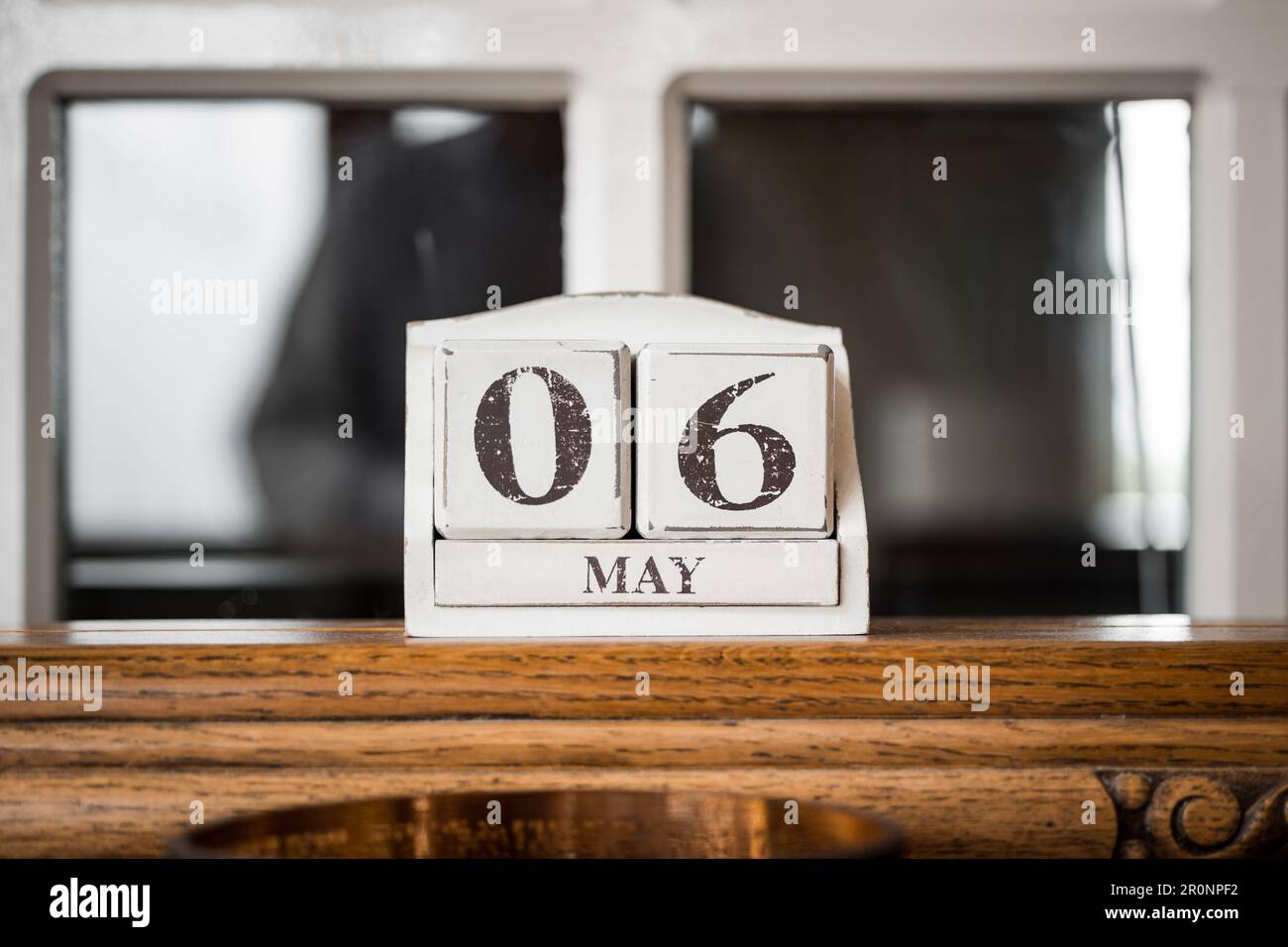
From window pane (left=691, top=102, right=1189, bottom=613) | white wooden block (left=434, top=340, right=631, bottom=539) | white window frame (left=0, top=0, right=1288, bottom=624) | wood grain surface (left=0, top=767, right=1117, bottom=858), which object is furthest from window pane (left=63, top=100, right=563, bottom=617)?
wood grain surface (left=0, top=767, right=1117, bottom=858)

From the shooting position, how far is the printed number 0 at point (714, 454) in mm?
770

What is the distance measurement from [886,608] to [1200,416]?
56 centimetres

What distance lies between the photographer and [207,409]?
5.03 ft

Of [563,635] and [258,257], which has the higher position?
[258,257]

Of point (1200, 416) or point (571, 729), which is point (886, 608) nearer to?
point (1200, 416)

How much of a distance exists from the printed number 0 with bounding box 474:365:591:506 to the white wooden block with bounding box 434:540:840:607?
45 mm

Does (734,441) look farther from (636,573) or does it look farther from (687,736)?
(687,736)

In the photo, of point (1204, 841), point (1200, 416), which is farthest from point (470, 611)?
point (1200, 416)

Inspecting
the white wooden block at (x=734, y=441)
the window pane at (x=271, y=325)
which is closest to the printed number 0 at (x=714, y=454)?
the white wooden block at (x=734, y=441)

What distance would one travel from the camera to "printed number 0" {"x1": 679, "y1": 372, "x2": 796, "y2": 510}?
770 mm

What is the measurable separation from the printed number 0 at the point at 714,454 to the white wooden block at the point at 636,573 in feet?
Result: 0.12

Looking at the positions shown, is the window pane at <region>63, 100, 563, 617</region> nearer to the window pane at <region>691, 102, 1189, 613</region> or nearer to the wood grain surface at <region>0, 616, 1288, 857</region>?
the window pane at <region>691, 102, 1189, 613</region>

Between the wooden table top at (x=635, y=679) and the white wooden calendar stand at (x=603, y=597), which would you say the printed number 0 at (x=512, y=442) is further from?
the wooden table top at (x=635, y=679)
